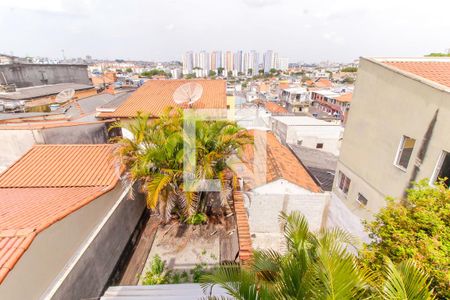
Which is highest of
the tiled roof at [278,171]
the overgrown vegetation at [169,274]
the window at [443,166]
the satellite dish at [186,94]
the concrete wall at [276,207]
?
the satellite dish at [186,94]

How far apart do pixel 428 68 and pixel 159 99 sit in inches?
561

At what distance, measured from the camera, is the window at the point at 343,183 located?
11246 millimetres

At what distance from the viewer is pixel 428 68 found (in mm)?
8828

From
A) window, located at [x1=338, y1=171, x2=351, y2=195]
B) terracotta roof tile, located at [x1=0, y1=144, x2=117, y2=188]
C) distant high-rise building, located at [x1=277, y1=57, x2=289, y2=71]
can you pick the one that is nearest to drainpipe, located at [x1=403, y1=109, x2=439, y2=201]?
window, located at [x1=338, y1=171, x2=351, y2=195]

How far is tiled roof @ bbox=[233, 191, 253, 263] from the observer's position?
181 inches

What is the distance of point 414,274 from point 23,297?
18.1ft

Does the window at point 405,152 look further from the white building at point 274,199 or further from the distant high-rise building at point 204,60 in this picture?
the distant high-rise building at point 204,60

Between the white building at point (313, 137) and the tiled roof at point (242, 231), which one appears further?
the white building at point (313, 137)

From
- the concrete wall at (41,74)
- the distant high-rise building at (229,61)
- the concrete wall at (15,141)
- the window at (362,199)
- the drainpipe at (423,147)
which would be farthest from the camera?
the distant high-rise building at (229,61)

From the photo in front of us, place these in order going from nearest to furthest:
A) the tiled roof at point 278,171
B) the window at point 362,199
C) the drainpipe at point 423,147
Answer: the drainpipe at point 423,147 → the tiled roof at point 278,171 → the window at point 362,199

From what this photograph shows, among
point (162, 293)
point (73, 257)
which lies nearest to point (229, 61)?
point (73, 257)

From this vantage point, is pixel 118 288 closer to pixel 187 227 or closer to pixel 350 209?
pixel 187 227

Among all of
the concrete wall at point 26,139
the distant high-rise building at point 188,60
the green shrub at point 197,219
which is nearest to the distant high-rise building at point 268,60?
the distant high-rise building at point 188,60

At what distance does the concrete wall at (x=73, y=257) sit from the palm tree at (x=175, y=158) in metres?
1.04
